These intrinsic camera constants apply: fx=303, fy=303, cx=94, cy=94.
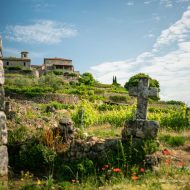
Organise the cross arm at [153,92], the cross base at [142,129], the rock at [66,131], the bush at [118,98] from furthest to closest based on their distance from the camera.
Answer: the bush at [118,98], the rock at [66,131], the cross arm at [153,92], the cross base at [142,129]

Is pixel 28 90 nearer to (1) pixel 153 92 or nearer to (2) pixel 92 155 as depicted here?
(1) pixel 153 92

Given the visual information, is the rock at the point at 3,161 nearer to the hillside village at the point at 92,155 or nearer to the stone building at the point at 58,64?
the hillside village at the point at 92,155

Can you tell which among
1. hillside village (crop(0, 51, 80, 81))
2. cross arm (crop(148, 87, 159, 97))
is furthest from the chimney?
cross arm (crop(148, 87, 159, 97))

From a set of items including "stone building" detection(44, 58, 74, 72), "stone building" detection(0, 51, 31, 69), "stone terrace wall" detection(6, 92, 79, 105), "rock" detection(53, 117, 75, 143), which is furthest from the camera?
"stone building" detection(44, 58, 74, 72)

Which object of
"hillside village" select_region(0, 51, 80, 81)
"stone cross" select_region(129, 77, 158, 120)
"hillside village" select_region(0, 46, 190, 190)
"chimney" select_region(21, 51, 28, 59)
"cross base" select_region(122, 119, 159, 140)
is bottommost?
"hillside village" select_region(0, 46, 190, 190)

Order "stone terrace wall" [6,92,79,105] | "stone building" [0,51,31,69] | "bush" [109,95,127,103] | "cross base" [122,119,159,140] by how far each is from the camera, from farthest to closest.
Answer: "stone building" [0,51,31,69], "bush" [109,95,127,103], "stone terrace wall" [6,92,79,105], "cross base" [122,119,159,140]

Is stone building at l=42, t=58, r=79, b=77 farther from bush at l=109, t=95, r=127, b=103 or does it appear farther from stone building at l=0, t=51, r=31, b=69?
bush at l=109, t=95, r=127, b=103

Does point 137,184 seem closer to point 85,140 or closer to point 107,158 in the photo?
point 107,158

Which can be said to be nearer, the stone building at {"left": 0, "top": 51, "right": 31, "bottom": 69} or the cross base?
the cross base

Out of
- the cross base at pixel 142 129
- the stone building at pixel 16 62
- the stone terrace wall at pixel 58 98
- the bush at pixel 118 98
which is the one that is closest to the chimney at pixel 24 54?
the stone building at pixel 16 62

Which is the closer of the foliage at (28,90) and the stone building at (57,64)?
the foliage at (28,90)

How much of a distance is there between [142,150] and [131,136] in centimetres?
51

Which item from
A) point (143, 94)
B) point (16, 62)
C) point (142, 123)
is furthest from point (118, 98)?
point (142, 123)

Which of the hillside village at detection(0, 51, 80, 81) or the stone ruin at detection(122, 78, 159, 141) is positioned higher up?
the hillside village at detection(0, 51, 80, 81)
